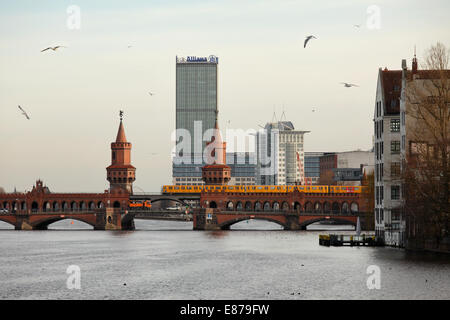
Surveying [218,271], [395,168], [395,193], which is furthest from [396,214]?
[218,271]

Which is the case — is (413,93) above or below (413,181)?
above

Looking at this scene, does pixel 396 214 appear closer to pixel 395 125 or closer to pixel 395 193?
pixel 395 193

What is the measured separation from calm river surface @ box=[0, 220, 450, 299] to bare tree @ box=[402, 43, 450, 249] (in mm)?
5233

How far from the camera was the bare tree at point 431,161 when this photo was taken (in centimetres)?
11319

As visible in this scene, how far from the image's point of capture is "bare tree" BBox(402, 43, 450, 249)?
113188 mm

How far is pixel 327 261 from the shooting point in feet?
390

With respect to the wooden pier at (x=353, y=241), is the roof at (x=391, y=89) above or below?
above

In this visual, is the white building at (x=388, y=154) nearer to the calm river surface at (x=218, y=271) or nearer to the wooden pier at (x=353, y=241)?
the wooden pier at (x=353, y=241)

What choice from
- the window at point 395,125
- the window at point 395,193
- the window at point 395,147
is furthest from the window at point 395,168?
the window at point 395,125

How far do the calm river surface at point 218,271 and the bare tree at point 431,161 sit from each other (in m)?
5.23
